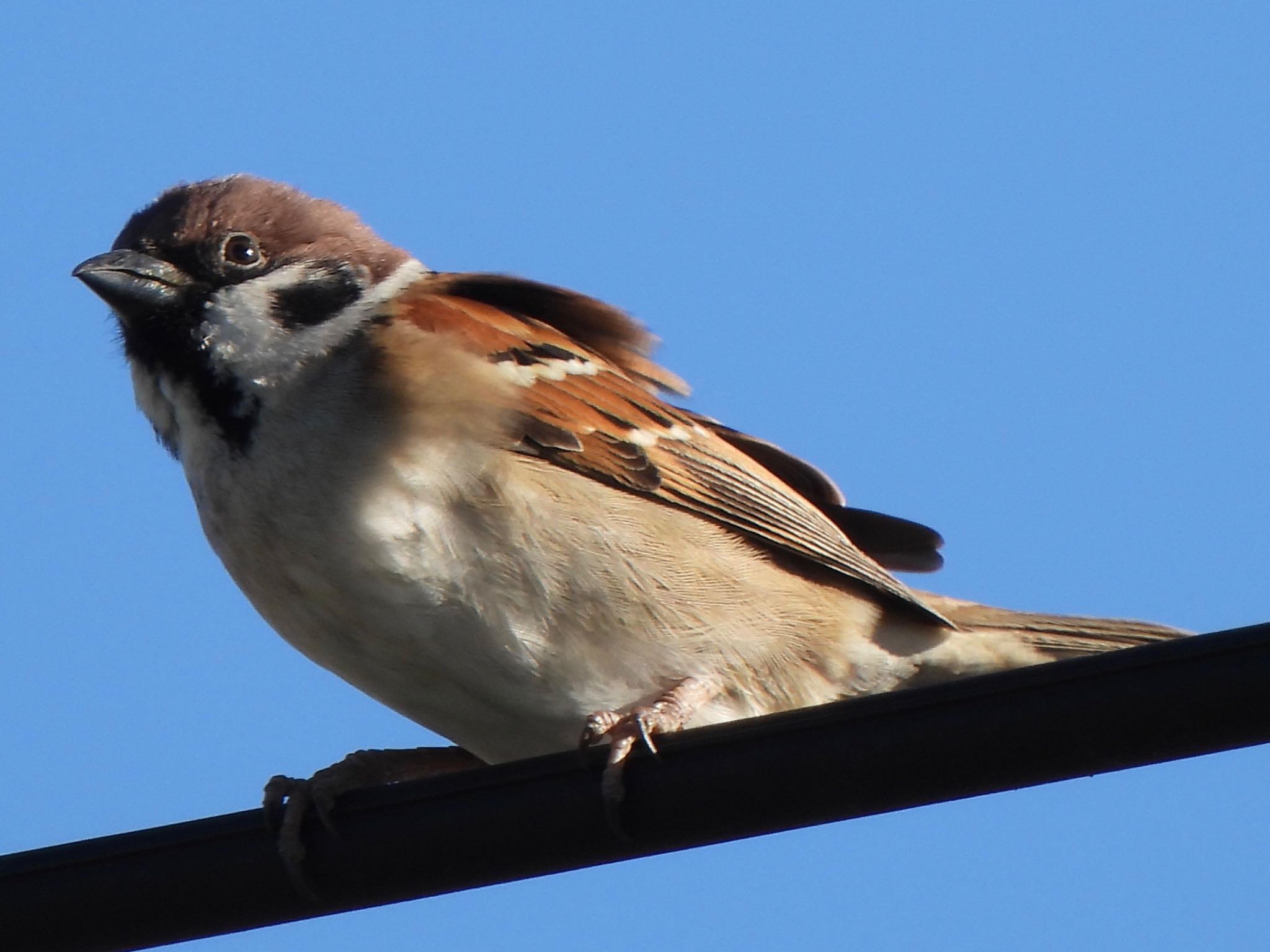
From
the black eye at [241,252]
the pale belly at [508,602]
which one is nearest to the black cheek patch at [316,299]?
the black eye at [241,252]

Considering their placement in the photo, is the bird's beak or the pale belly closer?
the pale belly

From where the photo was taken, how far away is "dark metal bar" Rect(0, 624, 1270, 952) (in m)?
2.60

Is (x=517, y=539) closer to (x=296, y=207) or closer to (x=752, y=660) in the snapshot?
(x=752, y=660)

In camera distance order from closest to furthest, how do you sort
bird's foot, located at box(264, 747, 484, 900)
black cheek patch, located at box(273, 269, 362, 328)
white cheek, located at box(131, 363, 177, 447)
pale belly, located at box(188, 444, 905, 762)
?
bird's foot, located at box(264, 747, 484, 900) < pale belly, located at box(188, 444, 905, 762) < white cheek, located at box(131, 363, 177, 447) < black cheek patch, located at box(273, 269, 362, 328)

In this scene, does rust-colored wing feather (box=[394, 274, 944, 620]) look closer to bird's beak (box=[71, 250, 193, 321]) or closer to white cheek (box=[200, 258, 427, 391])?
white cheek (box=[200, 258, 427, 391])

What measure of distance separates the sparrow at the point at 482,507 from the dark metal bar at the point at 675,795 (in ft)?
2.06

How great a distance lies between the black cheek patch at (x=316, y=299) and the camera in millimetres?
4680

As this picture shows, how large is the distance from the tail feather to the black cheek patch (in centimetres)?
189

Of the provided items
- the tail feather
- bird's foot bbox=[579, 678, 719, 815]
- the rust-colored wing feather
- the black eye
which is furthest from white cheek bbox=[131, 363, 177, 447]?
the tail feather

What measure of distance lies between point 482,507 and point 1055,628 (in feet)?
6.07

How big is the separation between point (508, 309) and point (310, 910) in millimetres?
2370

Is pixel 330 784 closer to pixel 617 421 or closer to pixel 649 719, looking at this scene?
pixel 649 719

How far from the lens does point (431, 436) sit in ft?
14.0

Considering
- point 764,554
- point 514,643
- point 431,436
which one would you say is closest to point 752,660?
point 764,554
